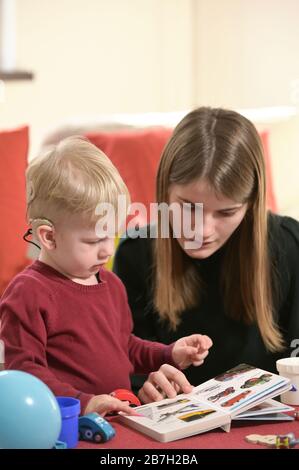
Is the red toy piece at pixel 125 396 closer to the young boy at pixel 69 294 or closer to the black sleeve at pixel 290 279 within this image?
the young boy at pixel 69 294

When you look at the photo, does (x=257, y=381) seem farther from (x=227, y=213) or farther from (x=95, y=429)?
(x=227, y=213)

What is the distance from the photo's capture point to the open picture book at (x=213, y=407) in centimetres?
103

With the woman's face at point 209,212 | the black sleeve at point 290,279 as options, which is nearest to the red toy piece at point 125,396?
the woman's face at point 209,212

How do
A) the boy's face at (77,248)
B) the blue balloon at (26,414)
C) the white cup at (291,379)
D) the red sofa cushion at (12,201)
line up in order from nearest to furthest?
1. the blue balloon at (26,414)
2. the boy's face at (77,248)
3. the white cup at (291,379)
4. the red sofa cushion at (12,201)

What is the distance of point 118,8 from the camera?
2984mm

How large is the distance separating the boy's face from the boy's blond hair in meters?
0.01

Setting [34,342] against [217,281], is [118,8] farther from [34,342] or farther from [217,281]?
[34,342]

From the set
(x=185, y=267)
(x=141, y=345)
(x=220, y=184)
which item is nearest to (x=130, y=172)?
(x=185, y=267)

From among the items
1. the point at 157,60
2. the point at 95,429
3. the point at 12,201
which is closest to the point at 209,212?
the point at 95,429

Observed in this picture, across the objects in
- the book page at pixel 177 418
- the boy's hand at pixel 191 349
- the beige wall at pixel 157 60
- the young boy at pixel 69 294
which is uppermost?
the beige wall at pixel 157 60

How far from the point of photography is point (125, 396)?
3.78 ft

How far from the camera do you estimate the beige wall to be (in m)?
2.70

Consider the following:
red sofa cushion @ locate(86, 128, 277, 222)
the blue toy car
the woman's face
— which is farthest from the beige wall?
the blue toy car

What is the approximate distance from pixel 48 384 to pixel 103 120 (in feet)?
4.87
